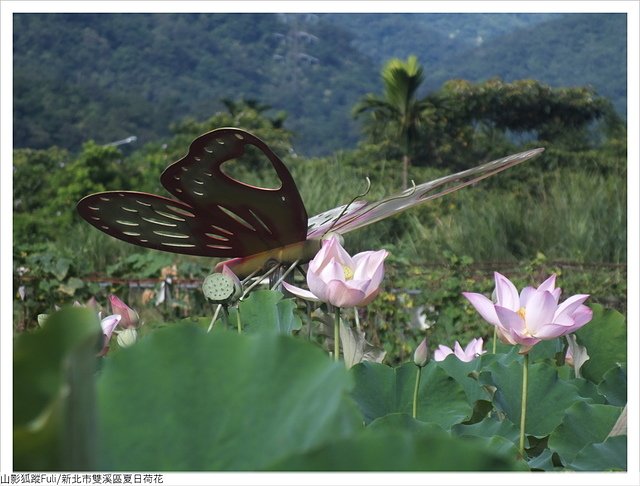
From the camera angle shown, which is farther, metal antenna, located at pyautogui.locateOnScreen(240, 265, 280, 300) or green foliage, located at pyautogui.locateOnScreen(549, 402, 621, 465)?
metal antenna, located at pyautogui.locateOnScreen(240, 265, 280, 300)

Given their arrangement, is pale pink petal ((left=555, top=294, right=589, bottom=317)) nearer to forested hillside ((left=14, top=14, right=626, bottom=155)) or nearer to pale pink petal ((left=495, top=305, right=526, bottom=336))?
pale pink petal ((left=495, top=305, right=526, bottom=336))

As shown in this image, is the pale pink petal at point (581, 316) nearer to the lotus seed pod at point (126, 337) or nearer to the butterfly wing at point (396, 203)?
the butterfly wing at point (396, 203)

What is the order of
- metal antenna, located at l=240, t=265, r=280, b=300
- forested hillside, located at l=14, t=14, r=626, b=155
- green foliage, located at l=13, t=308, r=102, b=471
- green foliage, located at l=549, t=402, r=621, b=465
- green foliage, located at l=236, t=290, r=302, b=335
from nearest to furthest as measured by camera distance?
green foliage, located at l=13, t=308, r=102, b=471, green foliage, located at l=549, t=402, r=621, b=465, green foliage, located at l=236, t=290, r=302, b=335, metal antenna, located at l=240, t=265, r=280, b=300, forested hillside, located at l=14, t=14, r=626, b=155

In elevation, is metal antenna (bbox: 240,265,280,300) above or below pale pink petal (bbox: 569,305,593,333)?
above

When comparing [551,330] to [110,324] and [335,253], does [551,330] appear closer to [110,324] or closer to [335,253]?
[335,253]

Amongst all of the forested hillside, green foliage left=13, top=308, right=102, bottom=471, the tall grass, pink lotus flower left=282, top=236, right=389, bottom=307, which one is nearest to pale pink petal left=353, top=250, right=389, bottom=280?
pink lotus flower left=282, top=236, right=389, bottom=307

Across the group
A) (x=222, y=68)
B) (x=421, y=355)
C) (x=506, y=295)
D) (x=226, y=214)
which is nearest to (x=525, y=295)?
(x=506, y=295)
